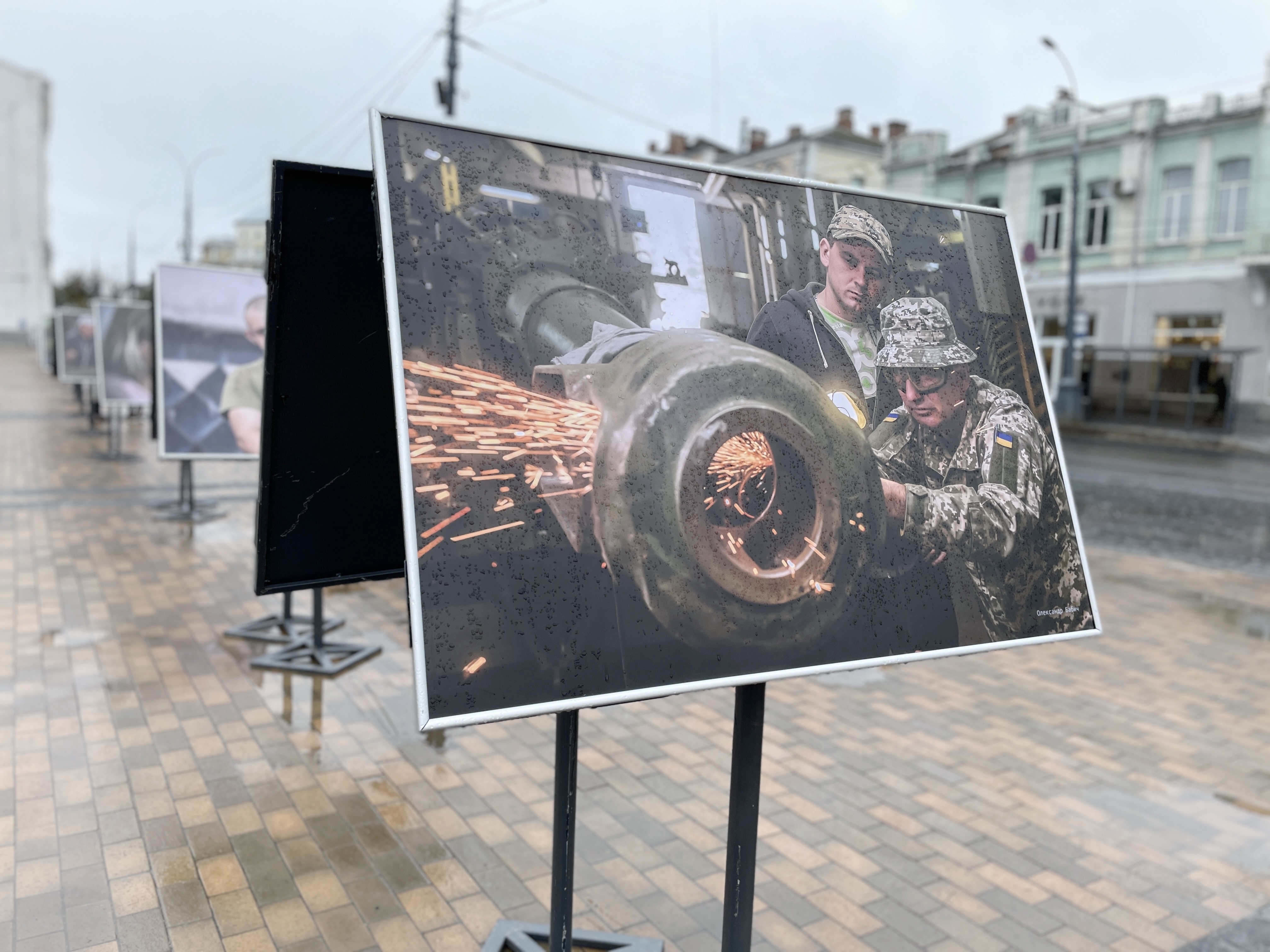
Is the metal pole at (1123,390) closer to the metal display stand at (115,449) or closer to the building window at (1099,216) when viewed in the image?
the building window at (1099,216)

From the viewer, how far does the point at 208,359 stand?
6855 millimetres

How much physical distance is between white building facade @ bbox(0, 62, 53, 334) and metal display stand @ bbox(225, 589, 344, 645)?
67.3m

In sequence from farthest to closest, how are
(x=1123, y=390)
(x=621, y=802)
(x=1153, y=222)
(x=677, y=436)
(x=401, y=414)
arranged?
(x=1153, y=222)
(x=1123, y=390)
(x=621, y=802)
(x=677, y=436)
(x=401, y=414)

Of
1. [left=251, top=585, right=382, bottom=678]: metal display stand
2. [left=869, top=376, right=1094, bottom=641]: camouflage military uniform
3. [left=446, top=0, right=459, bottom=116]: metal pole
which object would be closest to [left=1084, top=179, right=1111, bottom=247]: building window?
[left=446, top=0, right=459, bottom=116]: metal pole

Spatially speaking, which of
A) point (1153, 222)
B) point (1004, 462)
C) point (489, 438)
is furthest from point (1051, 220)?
point (489, 438)

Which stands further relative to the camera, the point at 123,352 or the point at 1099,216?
the point at 1099,216

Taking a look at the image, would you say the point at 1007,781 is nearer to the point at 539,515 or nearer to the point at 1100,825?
the point at 1100,825

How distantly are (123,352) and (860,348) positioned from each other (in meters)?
11.5

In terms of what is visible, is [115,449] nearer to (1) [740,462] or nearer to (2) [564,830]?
(2) [564,830]

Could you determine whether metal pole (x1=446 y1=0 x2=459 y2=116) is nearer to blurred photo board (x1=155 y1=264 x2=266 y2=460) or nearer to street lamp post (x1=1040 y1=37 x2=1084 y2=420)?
blurred photo board (x1=155 y1=264 x2=266 y2=460)

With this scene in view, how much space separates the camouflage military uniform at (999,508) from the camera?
207 centimetres

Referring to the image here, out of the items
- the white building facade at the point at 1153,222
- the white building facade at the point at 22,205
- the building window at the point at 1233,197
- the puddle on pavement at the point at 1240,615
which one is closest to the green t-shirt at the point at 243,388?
the puddle on pavement at the point at 1240,615

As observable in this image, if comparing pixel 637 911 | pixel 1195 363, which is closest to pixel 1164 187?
pixel 1195 363

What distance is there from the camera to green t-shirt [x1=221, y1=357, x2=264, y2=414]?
6.61 metres
